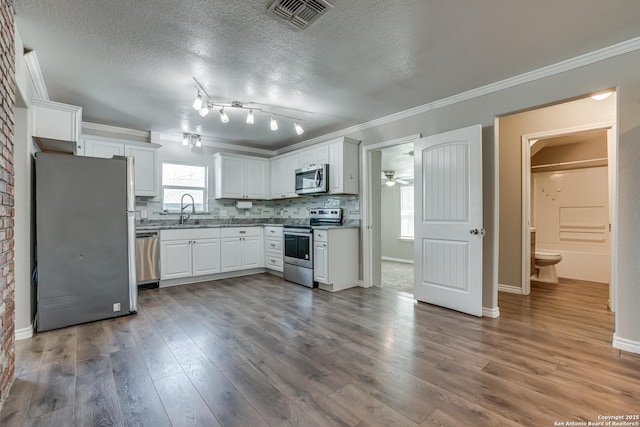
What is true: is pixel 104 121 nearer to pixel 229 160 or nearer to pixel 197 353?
pixel 229 160

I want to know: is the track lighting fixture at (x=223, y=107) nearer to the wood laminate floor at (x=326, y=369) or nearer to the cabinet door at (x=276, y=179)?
the cabinet door at (x=276, y=179)

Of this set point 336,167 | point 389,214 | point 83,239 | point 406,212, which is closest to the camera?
point 83,239

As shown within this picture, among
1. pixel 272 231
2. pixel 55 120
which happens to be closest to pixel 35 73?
pixel 55 120

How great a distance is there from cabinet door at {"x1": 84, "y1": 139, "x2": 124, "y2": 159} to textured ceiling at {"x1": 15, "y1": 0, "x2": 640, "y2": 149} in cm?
79

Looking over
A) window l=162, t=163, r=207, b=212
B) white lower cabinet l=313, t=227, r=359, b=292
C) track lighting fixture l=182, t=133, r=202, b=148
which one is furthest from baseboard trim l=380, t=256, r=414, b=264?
track lighting fixture l=182, t=133, r=202, b=148

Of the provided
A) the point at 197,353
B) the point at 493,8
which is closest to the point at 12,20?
the point at 197,353

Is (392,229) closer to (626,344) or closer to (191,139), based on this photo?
(191,139)

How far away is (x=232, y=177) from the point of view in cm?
530

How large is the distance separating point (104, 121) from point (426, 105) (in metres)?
4.45

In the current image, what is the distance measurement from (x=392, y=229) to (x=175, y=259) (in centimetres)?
534

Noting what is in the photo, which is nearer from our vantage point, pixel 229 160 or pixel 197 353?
pixel 197 353

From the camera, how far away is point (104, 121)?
4.18 metres

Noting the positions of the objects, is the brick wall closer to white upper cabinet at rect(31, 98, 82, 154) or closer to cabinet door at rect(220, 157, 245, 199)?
white upper cabinet at rect(31, 98, 82, 154)

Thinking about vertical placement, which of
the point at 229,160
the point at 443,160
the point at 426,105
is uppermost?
the point at 426,105
